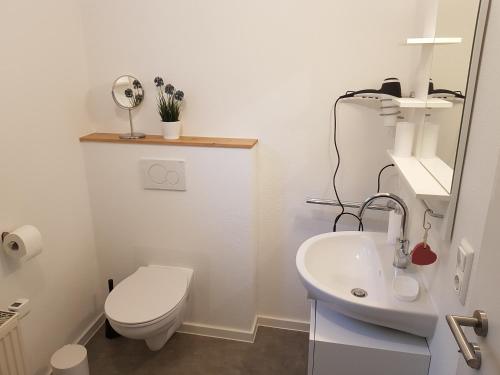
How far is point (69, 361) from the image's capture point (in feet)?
6.02

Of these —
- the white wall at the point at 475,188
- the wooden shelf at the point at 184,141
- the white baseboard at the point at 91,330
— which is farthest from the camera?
the white baseboard at the point at 91,330

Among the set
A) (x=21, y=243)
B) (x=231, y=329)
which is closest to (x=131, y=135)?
(x=21, y=243)

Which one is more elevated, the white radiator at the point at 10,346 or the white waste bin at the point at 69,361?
the white radiator at the point at 10,346

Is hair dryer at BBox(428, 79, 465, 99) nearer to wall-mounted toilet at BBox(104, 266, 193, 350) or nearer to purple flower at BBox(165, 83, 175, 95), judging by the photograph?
purple flower at BBox(165, 83, 175, 95)

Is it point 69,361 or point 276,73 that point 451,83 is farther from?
point 69,361

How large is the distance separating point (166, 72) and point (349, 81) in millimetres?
955

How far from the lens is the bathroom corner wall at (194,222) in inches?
81.3

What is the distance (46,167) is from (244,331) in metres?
1.41

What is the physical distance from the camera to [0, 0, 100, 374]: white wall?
1.68 metres

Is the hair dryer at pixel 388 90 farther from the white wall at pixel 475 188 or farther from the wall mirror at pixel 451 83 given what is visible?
the white wall at pixel 475 188

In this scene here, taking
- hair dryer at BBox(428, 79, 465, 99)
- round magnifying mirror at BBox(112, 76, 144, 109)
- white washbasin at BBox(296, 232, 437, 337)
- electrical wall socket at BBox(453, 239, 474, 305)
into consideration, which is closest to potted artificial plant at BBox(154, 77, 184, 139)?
round magnifying mirror at BBox(112, 76, 144, 109)

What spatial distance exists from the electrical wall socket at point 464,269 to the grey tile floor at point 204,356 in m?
1.33

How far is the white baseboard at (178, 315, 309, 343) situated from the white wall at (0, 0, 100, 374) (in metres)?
0.63

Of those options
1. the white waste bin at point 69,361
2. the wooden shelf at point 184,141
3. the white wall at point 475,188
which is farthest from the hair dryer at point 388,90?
the white waste bin at point 69,361
